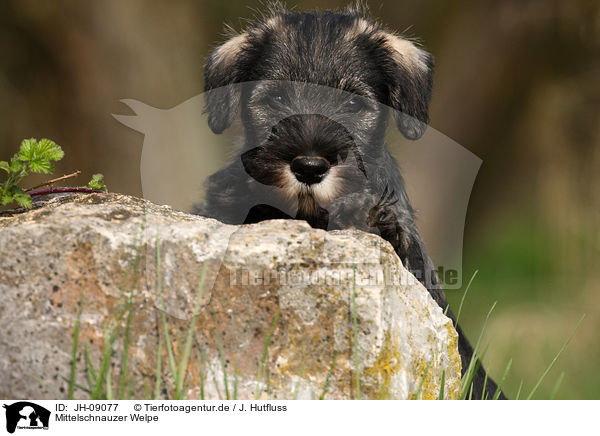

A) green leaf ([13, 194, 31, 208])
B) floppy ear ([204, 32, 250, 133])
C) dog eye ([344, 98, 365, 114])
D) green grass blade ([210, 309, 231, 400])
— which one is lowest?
green grass blade ([210, 309, 231, 400])

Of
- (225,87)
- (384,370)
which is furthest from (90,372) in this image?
(225,87)

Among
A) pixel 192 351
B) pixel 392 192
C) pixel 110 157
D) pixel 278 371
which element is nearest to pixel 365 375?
pixel 278 371

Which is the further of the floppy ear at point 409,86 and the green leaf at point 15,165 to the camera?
the floppy ear at point 409,86

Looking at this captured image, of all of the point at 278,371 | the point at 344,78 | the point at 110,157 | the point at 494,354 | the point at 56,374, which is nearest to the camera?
the point at 56,374

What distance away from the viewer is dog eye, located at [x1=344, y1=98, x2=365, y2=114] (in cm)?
302

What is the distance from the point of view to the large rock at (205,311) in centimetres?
173

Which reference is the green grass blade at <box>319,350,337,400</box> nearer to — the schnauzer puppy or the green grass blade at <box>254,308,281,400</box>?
the green grass blade at <box>254,308,281,400</box>

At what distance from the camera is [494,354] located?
5.09 meters

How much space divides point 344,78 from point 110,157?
15.6ft

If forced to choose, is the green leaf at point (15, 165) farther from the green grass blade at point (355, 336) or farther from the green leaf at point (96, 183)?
the green grass blade at point (355, 336)

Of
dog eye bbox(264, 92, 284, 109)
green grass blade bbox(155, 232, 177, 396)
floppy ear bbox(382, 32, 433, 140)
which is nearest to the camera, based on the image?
green grass blade bbox(155, 232, 177, 396)
